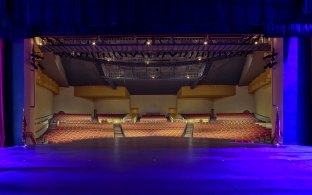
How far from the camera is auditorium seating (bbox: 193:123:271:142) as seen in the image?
1730 centimetres

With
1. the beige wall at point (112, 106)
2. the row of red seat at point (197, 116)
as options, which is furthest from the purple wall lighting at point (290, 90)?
the beige wall at point (112, 106)

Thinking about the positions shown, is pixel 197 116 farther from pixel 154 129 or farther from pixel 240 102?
pixel 154 129

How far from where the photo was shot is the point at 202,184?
4312 millimetres

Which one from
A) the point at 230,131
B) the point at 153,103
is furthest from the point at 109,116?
the point at 230,131

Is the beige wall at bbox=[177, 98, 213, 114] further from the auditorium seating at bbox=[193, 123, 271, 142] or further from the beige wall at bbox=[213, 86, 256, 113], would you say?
the auditorium seating at bbox=[193, 123, 271, 142]

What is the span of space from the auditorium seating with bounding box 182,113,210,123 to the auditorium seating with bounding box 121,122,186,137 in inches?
138

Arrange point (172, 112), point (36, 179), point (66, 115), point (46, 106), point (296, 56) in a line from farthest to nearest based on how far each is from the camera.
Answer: point (172, 112), point (66, 115), point (46, 106), point (296, 56), point (36, 179)

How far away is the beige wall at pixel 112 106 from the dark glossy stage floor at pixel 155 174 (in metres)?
21.0

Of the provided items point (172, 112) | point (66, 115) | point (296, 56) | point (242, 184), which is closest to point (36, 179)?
point (242, 184)

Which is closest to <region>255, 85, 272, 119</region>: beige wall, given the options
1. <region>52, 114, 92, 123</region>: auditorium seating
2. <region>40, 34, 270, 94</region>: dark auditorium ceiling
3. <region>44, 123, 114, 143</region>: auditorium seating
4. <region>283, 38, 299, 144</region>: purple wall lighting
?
<region>40, 34, 270, 94</region>: dark auditorium ceiling

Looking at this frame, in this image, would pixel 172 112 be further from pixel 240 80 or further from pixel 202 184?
pixel 202 184

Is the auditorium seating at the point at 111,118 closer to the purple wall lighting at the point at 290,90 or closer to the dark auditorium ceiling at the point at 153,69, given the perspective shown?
the dark auditorium ceiling at the point at 153,69

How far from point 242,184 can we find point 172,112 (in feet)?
79.3

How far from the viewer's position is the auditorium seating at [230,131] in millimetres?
17300
